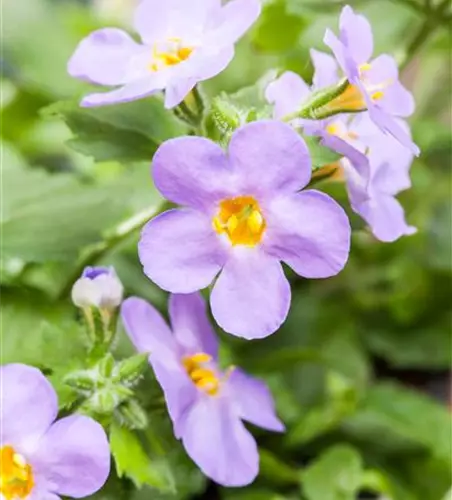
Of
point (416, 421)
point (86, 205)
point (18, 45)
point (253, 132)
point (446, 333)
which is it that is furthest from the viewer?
point (18, 45)

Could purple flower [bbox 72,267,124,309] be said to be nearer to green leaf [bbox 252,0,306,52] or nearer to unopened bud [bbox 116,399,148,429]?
unopened bud [bbox 116,399,148,429]

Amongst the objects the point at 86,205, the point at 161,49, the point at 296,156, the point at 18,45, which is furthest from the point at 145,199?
the point at 18,45

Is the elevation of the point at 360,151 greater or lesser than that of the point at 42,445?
greater

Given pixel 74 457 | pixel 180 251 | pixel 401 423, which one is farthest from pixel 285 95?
pixel 401 423

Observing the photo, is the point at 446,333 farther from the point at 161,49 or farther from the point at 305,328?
the point at 161,49

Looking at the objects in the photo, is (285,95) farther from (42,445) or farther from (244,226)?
(42,445)

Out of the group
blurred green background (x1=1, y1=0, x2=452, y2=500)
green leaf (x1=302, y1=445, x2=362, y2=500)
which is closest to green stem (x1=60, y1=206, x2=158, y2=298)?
blurred green background (x1=1, y1=0, x2=452, y2=500)
